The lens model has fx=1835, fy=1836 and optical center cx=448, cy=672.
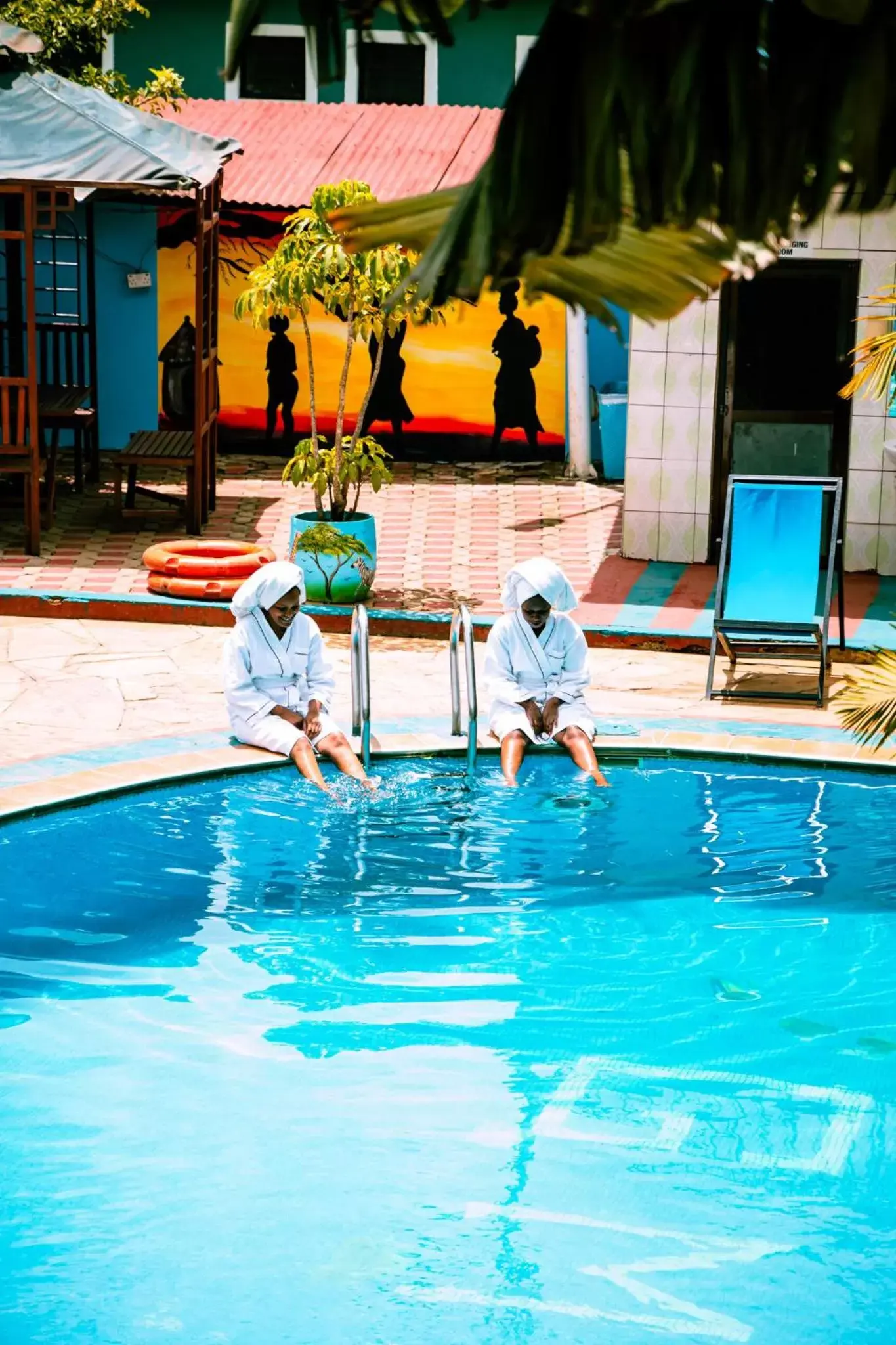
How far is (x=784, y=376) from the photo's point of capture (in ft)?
48.1

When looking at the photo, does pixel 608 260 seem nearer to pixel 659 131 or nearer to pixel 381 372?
pixel 659 131

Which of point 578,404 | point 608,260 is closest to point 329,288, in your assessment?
point 578,404

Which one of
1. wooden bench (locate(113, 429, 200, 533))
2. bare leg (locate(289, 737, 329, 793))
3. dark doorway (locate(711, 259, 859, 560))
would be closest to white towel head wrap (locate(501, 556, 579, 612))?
bare leg (locate(289, 737, 329, 793))

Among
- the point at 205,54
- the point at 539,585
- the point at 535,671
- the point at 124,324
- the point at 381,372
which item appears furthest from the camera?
the point at 205,54

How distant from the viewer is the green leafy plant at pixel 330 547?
13.4 metres

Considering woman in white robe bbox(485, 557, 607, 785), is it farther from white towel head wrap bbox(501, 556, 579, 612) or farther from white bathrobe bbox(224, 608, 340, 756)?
white bathrobe bbox(224, 608, 340, 756)

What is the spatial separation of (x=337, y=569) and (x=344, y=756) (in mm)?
3687

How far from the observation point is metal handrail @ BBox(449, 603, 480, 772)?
976cm

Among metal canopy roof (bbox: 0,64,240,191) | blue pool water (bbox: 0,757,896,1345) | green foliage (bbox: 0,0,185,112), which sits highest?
green foliage (bbox: 0,0,185,112)

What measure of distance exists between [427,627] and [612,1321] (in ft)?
25.0

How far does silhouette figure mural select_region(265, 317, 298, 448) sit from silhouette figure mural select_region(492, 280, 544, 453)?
85.7 inches

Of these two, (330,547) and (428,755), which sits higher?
(330,547)

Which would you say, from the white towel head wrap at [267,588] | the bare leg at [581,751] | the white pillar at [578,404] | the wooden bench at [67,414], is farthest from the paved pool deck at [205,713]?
the white pillar at [578,404]

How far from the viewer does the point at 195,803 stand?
1002 cm
